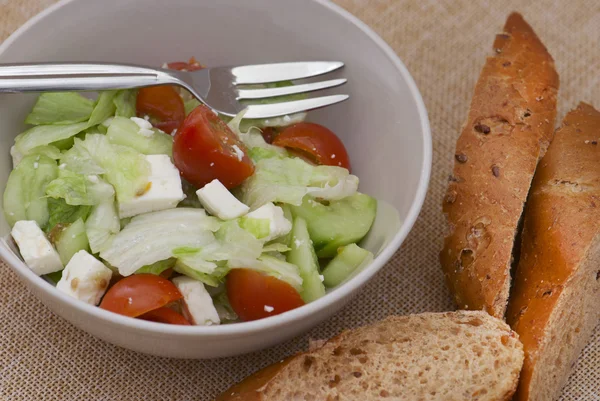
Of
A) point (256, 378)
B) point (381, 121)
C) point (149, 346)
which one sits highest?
point (381, 121)

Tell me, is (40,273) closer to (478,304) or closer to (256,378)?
(256,378)

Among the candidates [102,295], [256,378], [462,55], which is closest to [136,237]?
[102,295]

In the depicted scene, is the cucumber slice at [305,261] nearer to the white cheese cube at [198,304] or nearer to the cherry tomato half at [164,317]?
the white cheese cube at [198,304]

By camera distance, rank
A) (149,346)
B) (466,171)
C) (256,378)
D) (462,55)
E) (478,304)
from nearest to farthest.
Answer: (149,346) → (256,378) → (478,304) → (466,171) → (462,55)

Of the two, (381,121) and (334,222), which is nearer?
(334,222)

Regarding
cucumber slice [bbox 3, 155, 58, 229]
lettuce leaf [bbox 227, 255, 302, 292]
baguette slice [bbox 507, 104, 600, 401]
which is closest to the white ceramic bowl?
cucumber slice [bbox 3, 155, 58, 229]

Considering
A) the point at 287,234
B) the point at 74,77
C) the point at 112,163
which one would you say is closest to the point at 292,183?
the point at 287,234
